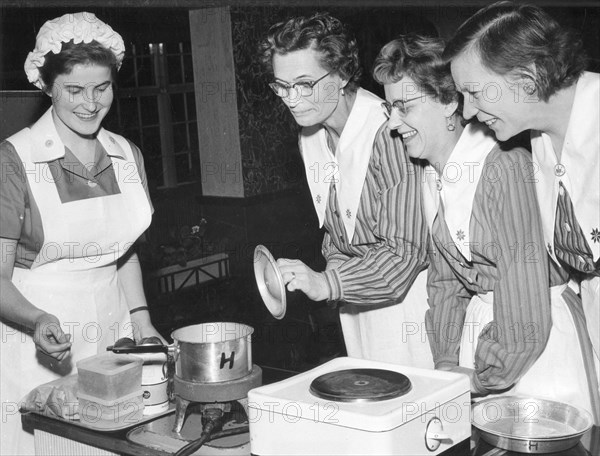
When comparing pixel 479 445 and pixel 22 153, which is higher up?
pixel 22 153

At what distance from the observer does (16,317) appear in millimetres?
2051

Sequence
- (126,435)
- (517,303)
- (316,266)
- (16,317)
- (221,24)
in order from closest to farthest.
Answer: (126,435)
(517,303)
(16,317)
(221,24)
(316,266)

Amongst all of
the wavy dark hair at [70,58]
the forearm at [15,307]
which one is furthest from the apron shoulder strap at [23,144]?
the forearm at [15,307]

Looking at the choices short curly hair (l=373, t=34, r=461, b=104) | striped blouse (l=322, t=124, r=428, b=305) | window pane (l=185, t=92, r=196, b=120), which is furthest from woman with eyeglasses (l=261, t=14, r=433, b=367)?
window pane (l=185, t=92, r=196, b=120)

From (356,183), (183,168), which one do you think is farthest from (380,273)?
(183,168)

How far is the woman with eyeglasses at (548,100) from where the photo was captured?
1.72 metres

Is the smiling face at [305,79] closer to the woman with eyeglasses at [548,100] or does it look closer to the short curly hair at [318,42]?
the short curly hair at [318,42]

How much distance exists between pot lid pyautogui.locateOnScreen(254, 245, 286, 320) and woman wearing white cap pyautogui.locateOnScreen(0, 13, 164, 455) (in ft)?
2.23

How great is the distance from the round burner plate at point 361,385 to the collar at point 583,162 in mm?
598

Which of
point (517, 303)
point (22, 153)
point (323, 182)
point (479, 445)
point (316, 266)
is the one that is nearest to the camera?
point (479, 445)

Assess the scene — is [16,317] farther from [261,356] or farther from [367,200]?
[261,356]

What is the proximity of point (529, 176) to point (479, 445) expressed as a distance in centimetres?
68

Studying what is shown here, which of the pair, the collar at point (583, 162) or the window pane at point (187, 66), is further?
the window pane at point (187, 66)

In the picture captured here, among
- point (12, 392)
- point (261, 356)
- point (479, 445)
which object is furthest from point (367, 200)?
point (261, 356)
